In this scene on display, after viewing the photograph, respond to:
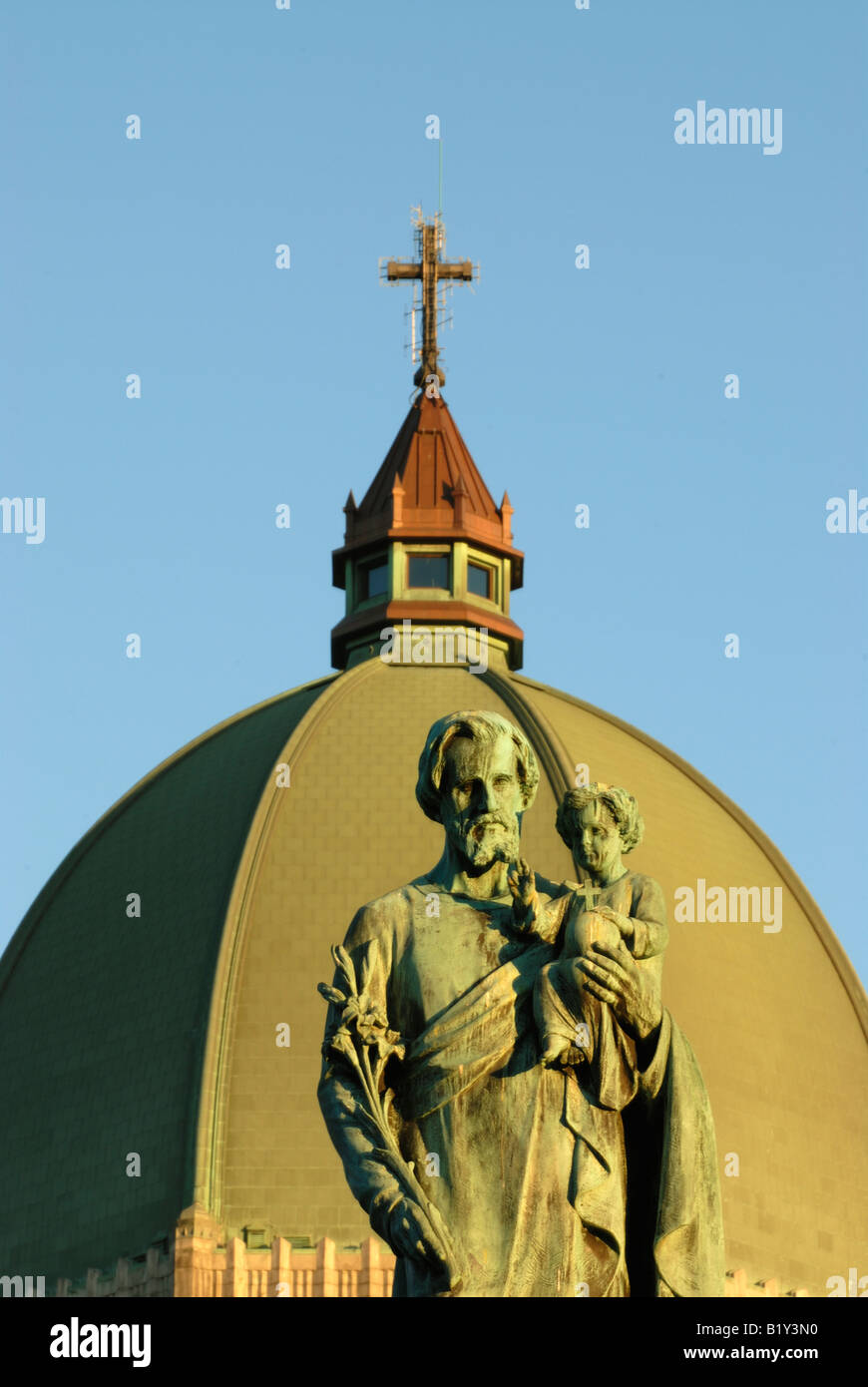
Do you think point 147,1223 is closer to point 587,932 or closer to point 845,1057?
point 845,1057

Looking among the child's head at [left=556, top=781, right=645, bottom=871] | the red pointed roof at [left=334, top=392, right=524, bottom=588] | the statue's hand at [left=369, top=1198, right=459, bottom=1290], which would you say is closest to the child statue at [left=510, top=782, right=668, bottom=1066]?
the child's head at [left=556, top=781, right=645, bottom=871]

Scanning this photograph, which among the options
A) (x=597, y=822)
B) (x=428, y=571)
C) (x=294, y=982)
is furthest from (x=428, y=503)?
(x=597, y=822)

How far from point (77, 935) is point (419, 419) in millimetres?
21922

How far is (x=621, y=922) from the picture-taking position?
1608cm

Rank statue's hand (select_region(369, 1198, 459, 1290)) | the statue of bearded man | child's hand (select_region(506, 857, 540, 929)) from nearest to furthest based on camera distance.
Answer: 1. statue's hand (select_region(369, 1198, 459, 1290))
2. the statue of bearded man
3. child's hand (select_region(506, 857, 540, 929))

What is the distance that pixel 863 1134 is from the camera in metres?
83.2

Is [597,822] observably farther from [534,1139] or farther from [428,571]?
[428,571]

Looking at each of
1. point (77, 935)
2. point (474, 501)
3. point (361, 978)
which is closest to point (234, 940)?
point (77, 935)

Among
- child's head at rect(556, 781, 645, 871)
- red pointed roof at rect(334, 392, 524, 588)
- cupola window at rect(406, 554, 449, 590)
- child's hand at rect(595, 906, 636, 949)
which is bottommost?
child's hand at rect(595, 906, 636, 949)

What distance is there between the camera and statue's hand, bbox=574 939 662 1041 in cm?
1591

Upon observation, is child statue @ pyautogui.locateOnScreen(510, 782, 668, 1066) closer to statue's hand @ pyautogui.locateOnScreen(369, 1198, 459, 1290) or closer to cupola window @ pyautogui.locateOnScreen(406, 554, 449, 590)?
statue's hand @ pyautogui.locateOnScreen(369, 1198, 459, 1290)

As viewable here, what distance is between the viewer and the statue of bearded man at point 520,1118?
15.8 metres

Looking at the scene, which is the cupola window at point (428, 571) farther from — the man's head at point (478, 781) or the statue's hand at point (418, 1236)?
the statue's hand at point (418, 1236)

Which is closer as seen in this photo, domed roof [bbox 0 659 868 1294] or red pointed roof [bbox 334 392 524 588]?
domed roof [bbox 0 659 868 1294]
